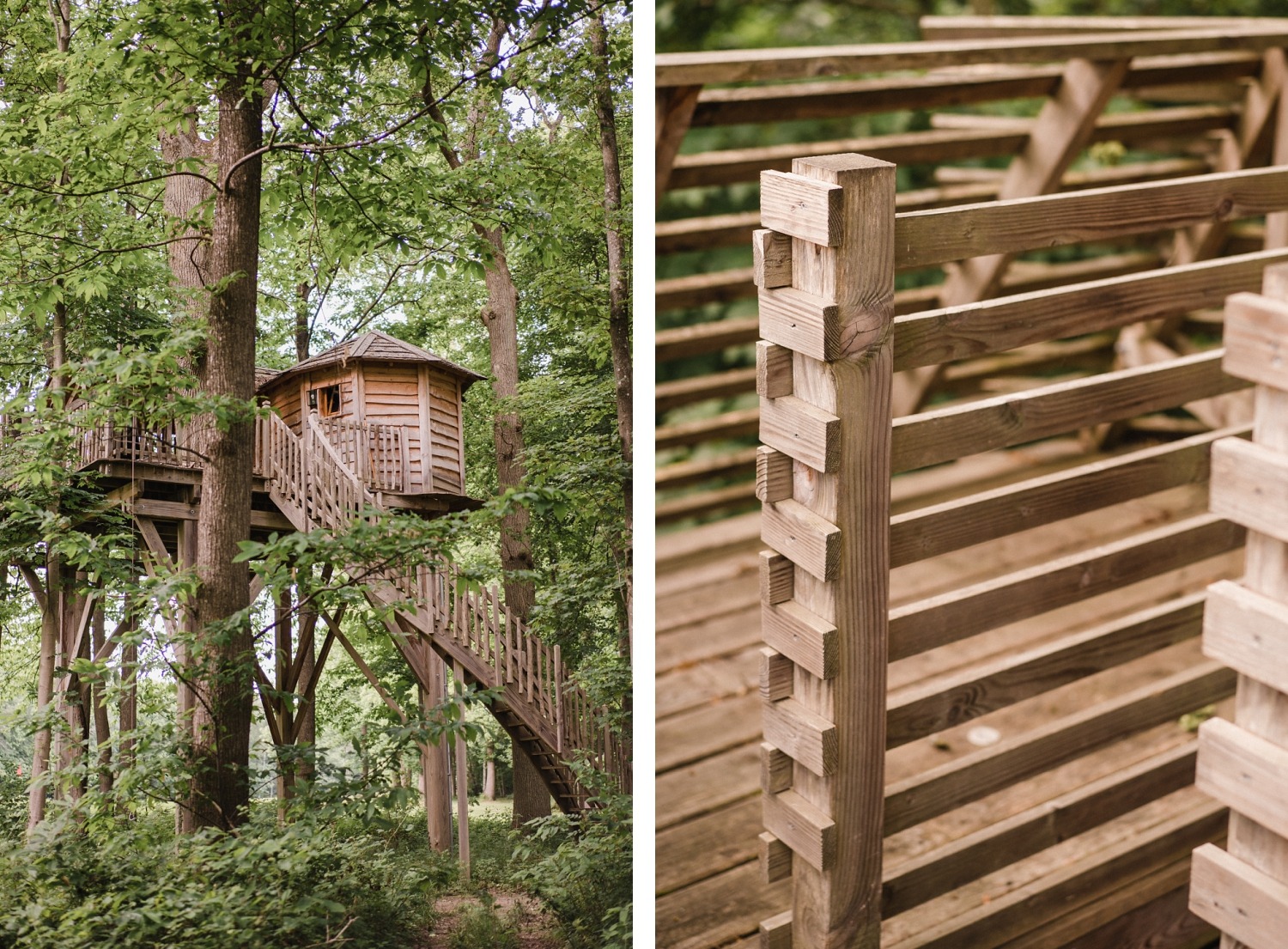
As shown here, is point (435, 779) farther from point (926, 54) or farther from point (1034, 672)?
point (926, 54)

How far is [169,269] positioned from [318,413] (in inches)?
16.0

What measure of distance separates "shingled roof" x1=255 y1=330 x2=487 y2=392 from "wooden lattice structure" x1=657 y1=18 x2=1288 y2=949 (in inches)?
23.2

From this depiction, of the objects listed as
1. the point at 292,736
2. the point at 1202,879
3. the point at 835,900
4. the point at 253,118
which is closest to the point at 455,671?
the point at 292,736

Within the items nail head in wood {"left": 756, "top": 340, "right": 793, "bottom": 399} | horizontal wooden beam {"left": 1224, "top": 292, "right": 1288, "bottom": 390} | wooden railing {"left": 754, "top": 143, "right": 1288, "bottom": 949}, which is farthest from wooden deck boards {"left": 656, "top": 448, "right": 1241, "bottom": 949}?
horizontal wooden beam {"left": 1224, "top": 292, "right": 1288, "bottom": 390}

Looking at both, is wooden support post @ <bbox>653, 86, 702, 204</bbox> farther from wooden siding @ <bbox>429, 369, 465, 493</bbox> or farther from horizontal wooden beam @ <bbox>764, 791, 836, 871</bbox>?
horizontal wooden beam @ <bbox>764, 791, 836, 871</bbox>

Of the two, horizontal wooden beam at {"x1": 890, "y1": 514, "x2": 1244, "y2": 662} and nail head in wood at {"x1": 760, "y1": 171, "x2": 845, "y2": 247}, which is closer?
nail head in wood at {"x1": 760, "y1": 171, "x2": 845, "y2": 247}

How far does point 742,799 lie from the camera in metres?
2.18

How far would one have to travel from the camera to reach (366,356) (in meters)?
2.34

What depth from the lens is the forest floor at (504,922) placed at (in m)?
2.27

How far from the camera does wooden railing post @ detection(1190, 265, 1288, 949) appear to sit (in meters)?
1.34

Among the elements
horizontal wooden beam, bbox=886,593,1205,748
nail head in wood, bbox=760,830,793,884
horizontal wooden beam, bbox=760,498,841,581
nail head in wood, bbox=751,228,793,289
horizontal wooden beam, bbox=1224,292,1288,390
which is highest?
nail head in wood, bbox=751,228,793,289

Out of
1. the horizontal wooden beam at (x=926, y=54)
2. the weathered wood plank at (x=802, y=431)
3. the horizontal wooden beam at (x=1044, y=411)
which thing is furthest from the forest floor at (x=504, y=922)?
the horizontal wooden beam at (x=926, y=54)

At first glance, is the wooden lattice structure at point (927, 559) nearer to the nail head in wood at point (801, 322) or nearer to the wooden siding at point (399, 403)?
the nail head in wood at point (801, 322)

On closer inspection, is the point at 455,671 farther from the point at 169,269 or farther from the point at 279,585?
the point at 169,269
